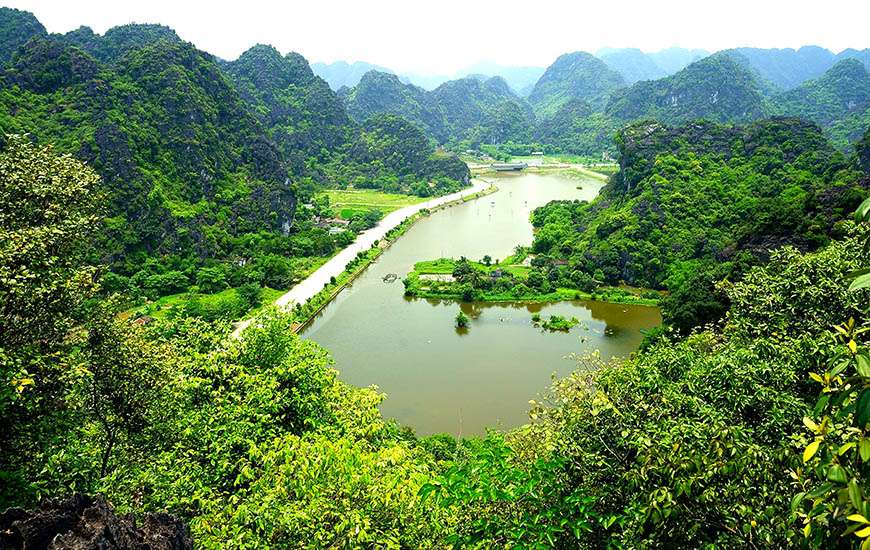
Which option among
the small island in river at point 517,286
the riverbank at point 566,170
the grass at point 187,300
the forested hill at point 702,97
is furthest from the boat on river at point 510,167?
the grass at point 187,300

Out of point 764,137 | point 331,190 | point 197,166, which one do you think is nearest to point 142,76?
point 197,166

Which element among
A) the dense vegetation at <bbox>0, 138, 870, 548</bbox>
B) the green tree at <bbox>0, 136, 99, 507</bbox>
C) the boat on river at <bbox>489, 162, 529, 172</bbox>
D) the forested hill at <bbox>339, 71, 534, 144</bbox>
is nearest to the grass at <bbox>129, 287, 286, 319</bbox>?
the dense vegetation at <bbox>0, 138, 870, 548</bbox>

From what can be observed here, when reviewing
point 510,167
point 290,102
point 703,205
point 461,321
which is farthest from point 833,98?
Answer: point 461,321

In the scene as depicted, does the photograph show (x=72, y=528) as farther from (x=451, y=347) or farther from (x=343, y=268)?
(x=343, y=268)

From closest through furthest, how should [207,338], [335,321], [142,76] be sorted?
[207,338] → [335,321] → [142,76]

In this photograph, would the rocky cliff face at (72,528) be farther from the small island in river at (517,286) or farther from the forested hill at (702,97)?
the forested hill at (702,97)

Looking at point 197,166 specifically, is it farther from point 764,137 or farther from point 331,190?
point 764,137

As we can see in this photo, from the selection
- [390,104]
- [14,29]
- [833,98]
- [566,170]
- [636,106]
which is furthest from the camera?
[390,104]
